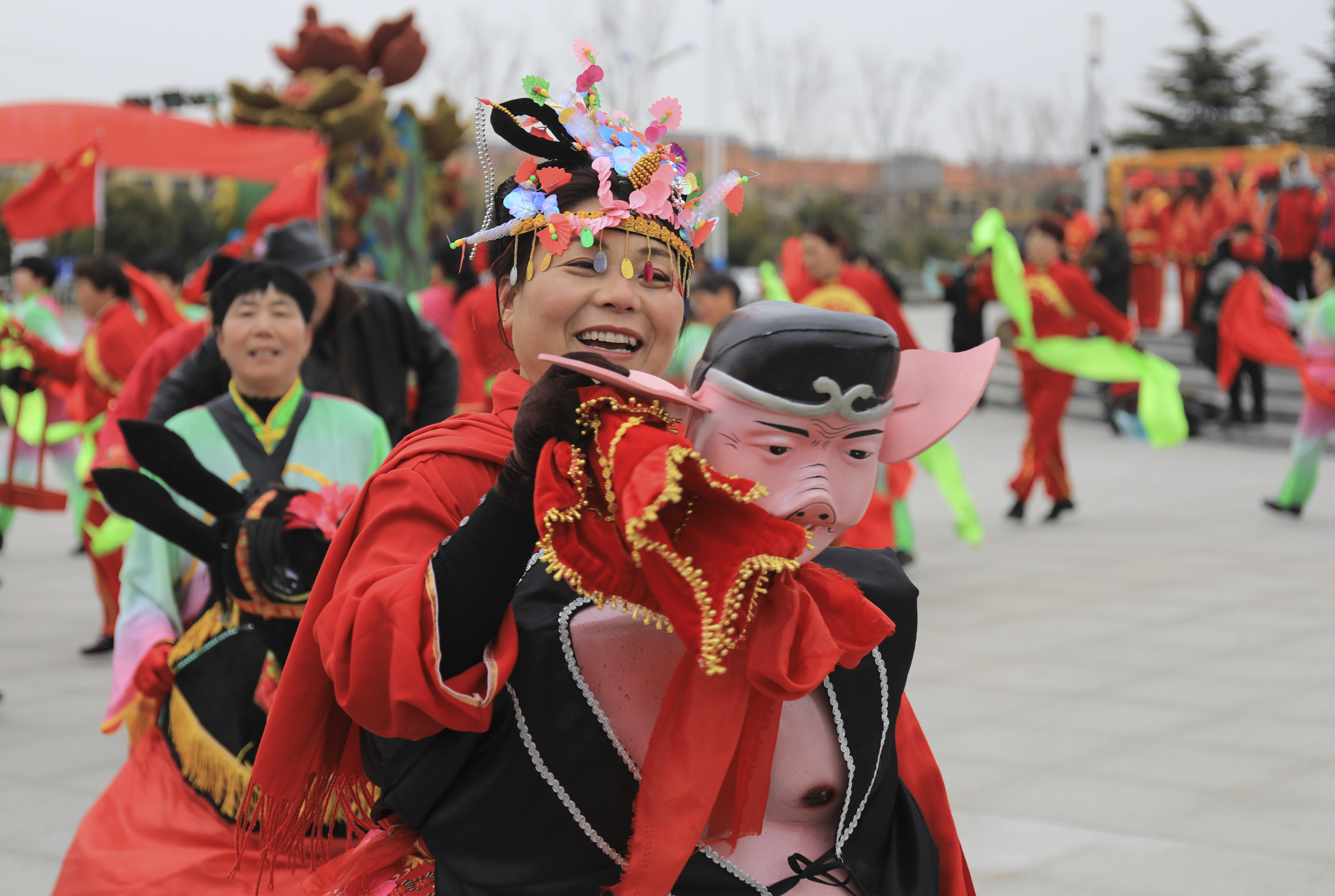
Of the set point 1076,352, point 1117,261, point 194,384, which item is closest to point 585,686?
point 194,384

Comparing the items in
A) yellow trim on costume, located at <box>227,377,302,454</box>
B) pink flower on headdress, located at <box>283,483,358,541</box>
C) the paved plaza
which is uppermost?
yellow trim on costume, located at <box>227,377,302,454</box>

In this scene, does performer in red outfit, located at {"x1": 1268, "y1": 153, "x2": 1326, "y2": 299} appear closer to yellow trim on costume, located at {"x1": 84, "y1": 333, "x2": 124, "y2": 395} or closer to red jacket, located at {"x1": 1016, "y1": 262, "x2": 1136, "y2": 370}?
red jacket, located at {"x1": 1016, "y1": 262, "x2": 1136, "y2": 370}

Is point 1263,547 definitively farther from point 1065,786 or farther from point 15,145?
point 15,145

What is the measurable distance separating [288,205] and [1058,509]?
17.6ft

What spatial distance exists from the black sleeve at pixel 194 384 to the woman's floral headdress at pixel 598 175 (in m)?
2.27

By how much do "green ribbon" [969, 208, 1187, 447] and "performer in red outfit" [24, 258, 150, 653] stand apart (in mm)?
4913

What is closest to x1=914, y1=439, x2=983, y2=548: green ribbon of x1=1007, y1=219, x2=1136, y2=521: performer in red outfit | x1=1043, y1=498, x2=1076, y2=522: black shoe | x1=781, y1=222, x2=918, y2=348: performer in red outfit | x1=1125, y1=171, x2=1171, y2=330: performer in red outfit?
x1=781, y1=222, x2=918, y2=348: performer in red outfit

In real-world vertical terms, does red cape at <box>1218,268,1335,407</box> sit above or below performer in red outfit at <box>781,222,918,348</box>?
Result: below

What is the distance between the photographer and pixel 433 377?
4.79 meters

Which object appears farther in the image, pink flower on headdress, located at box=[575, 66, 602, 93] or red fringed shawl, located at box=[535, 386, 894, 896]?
pink flower on headdress, located at box=[575, 66, 602, 93]

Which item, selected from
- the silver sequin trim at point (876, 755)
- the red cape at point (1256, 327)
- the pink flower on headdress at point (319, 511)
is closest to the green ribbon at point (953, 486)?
the red cape at point (1256, 327)

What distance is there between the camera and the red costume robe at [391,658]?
137 centimetres

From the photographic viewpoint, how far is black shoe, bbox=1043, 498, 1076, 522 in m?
9.52

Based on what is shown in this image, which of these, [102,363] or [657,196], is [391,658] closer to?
[657,196]
